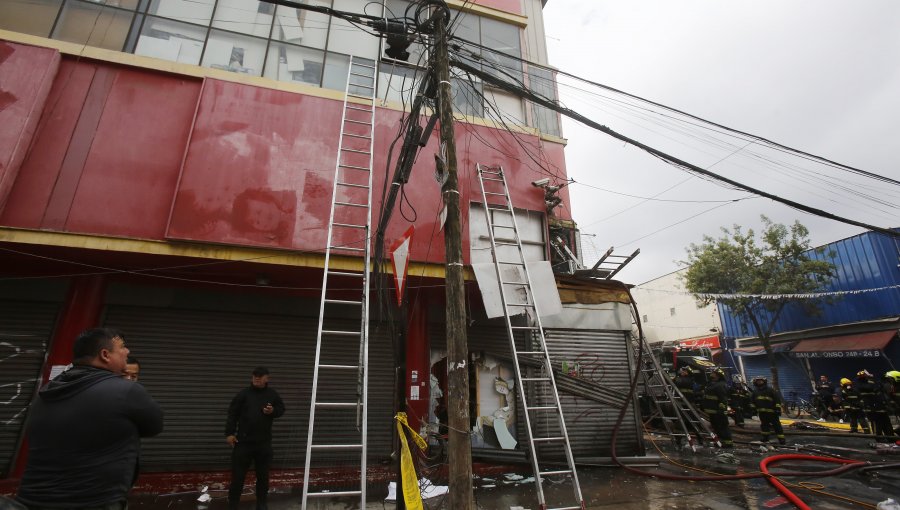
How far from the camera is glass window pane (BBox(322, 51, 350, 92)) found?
881 centimetres

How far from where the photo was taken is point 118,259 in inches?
272

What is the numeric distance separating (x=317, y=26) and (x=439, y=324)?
7391mm

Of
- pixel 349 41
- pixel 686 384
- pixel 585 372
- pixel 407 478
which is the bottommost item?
pixel 407 478

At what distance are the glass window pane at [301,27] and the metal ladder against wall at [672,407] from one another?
1031 cm

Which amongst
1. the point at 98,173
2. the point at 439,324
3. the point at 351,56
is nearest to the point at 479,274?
the point at 439,324

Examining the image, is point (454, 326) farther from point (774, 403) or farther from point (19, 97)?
point (774, 403)

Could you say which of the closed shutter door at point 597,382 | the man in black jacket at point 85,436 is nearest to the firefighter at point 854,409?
the closed shutter door at point 597,382

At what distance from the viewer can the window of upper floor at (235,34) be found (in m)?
7.77

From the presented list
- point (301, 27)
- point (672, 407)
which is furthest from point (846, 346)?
point (301, 27)

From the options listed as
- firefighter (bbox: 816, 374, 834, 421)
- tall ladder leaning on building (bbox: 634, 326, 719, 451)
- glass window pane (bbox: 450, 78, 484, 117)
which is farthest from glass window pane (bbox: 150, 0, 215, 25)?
firefighter (bbox: 816, 374, 834, 421)

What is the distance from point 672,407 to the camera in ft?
34.9

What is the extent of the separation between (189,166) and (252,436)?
4817mm

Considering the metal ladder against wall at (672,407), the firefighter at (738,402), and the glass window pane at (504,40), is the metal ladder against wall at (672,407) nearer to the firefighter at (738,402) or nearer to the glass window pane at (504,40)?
the firefighter at (738,402)

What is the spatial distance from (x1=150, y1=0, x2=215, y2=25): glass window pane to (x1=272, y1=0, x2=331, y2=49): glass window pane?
4.65 feet
